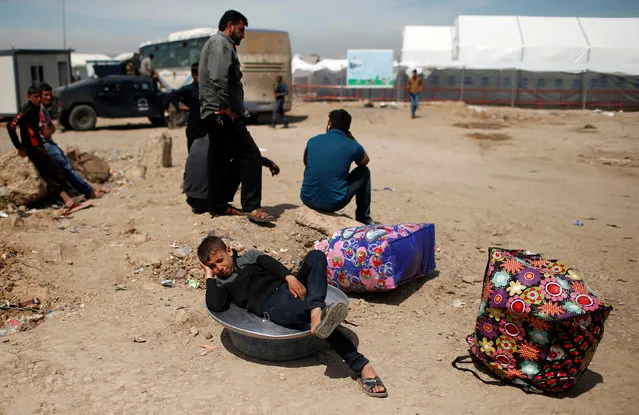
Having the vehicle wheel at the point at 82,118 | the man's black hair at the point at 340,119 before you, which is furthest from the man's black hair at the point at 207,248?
the vehicle wheel at the point at 82,118

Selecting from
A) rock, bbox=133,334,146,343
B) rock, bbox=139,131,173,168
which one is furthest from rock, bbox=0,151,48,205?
rock, bbox=133,334,146,343

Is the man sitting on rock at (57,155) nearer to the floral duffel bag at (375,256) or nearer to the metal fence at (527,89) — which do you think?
the floral duffel bag at (375,256)

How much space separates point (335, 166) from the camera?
5.50m

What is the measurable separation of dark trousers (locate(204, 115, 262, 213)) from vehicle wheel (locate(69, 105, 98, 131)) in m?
11.9

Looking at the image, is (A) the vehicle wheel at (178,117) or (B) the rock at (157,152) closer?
(B) the rock at (157,152)

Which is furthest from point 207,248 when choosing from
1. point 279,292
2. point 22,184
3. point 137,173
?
point 137,173

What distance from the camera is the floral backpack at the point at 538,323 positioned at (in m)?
3.35

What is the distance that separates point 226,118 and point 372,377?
2869 mm

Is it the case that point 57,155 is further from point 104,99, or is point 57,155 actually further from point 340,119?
point 104,99

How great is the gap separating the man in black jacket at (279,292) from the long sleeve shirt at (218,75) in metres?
1.84

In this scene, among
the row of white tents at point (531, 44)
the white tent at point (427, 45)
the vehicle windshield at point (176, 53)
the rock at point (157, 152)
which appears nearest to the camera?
the rock at point (157, 152)

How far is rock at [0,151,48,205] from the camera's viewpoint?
7.72 m

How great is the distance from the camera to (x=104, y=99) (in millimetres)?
16188

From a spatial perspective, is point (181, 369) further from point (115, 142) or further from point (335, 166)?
point (115, 142)
